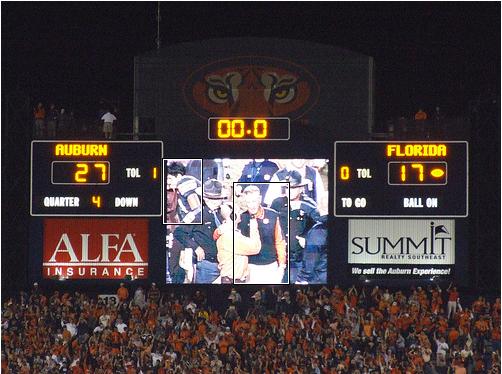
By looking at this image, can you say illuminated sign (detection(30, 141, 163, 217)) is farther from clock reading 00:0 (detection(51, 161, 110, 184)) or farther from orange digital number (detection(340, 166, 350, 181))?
orange digital number (detection(340, 166, 350, 181))

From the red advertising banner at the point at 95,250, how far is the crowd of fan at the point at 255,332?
0.62 meters

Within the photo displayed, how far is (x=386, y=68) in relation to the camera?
30281 mm

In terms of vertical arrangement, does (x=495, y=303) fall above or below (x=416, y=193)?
below

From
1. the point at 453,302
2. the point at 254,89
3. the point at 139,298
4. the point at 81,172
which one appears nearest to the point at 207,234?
the point at 139,298

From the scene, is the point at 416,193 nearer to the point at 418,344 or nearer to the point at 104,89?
the point at 418,344

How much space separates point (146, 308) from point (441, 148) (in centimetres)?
632

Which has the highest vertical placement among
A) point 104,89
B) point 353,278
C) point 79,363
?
point 104,89

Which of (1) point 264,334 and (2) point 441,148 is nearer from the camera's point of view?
(2) point 441,148

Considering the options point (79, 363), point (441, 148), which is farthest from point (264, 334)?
point (441, 148)

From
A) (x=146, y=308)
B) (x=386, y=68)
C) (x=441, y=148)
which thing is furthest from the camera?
(x=386, y=68)

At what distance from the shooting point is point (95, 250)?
22.7 metres

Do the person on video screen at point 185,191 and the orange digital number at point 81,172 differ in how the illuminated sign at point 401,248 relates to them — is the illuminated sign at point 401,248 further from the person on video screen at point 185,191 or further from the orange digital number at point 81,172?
the orange digital number at point 81,172

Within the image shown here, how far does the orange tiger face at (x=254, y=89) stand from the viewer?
2114 cm

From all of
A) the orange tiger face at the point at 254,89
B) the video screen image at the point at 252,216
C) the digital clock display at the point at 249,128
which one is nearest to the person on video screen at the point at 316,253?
the video screen image at the point at 252,216
